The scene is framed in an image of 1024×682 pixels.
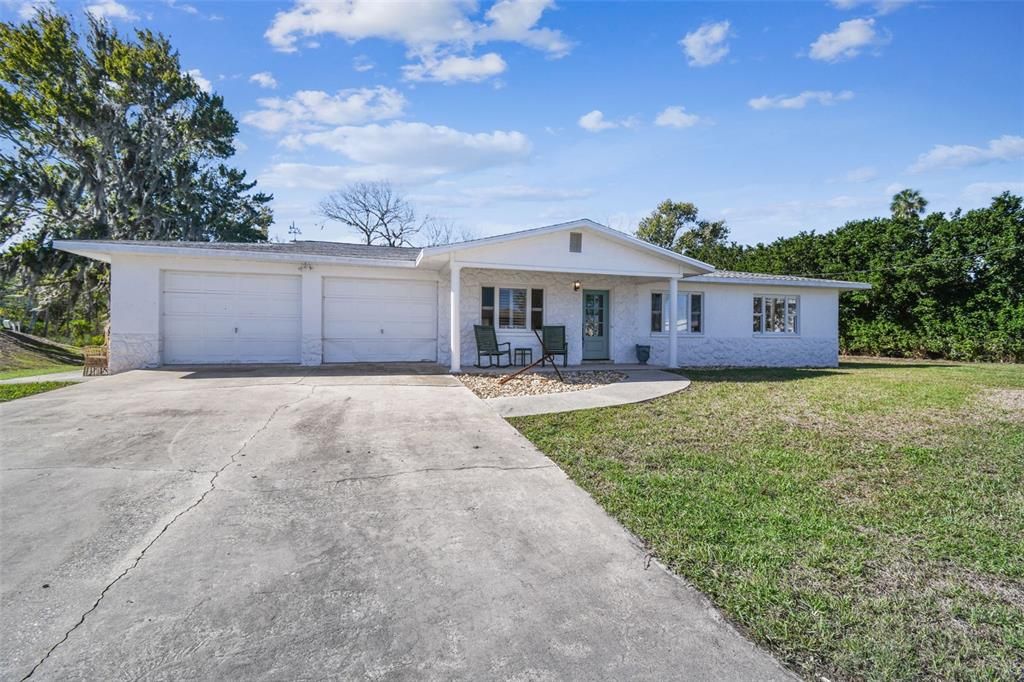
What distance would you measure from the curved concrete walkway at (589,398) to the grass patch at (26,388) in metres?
7.09

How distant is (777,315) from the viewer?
1508 centimetres

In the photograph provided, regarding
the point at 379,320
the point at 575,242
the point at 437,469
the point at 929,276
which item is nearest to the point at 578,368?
the point at 575,242

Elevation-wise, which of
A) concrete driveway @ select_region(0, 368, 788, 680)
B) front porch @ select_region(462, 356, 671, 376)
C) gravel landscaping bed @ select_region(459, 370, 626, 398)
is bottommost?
concrete driveway @ select_region(0, 368, 788, 680)

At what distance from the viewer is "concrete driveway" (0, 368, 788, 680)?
1.97 meters

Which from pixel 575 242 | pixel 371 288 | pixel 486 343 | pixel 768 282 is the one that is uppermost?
pixel 575 242

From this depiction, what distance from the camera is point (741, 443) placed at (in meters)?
5.28

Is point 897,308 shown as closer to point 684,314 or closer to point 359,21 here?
point 684,314

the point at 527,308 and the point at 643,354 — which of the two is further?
the point at 643,354

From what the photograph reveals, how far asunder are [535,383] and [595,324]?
494cm

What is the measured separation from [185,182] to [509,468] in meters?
26.3

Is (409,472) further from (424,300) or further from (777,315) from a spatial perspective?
(777,315)

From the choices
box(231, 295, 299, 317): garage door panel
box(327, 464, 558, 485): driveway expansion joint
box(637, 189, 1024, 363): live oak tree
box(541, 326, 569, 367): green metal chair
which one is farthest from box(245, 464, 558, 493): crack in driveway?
box(637, 189, 1024, 363): live oak tree

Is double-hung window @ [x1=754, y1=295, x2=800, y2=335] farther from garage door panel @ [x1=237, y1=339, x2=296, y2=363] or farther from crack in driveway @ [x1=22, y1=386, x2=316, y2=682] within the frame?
crack in driveway @ [x1=22, y1=386, x2=316, y2=682]

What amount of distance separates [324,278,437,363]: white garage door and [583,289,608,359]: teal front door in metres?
4.20
